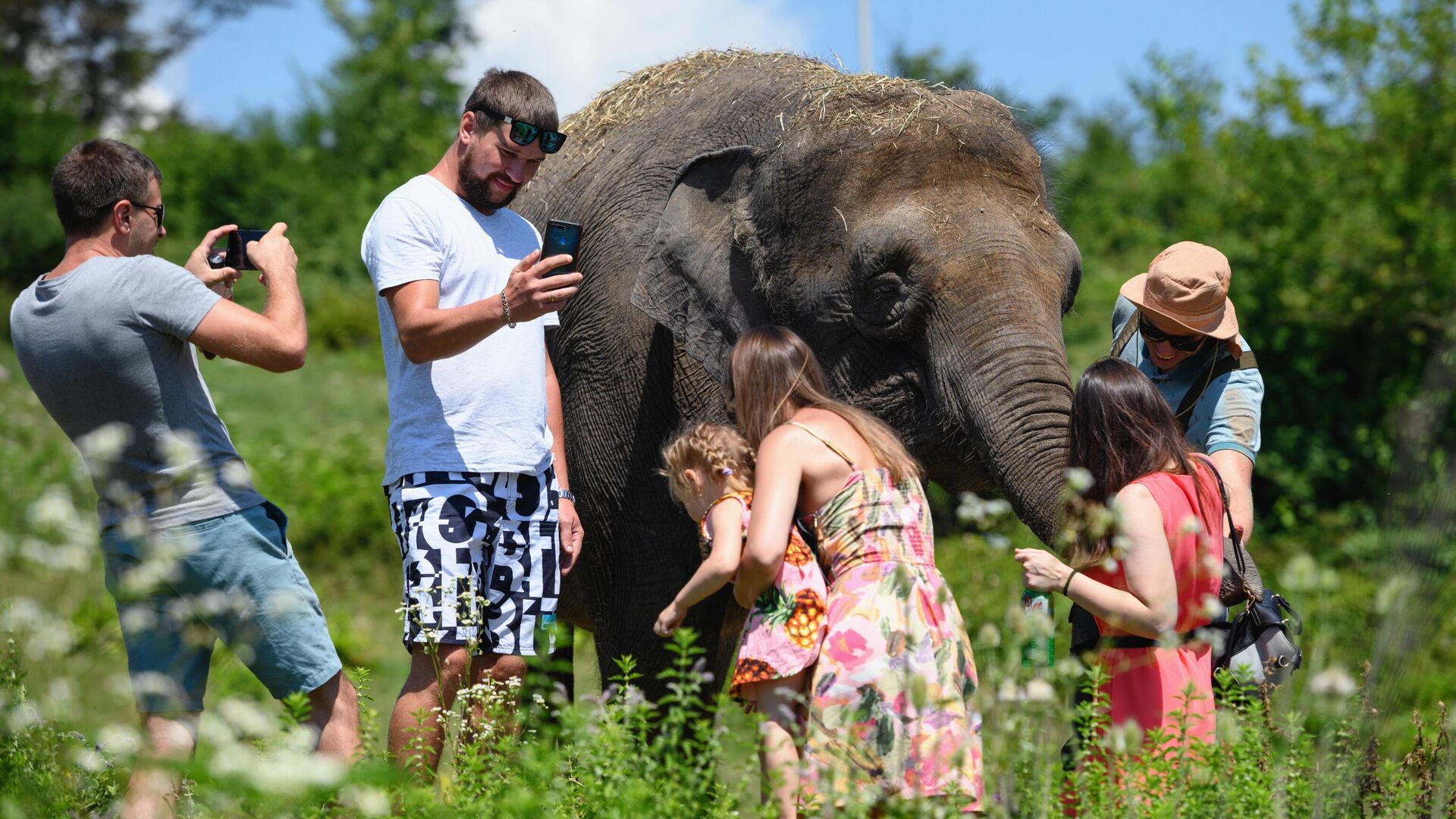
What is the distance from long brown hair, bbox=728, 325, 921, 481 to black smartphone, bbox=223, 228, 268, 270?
1.53m

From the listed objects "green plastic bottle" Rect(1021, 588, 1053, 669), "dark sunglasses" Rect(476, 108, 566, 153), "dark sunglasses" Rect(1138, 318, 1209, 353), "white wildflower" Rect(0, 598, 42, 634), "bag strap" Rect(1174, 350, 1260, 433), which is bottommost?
"white wildflower" Rect(0, 598, 42, 634)

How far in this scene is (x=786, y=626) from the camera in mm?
3986

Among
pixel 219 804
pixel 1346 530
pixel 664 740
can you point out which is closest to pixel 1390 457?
pixel 1346 530

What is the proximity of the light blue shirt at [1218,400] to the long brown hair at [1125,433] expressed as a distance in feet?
1.53

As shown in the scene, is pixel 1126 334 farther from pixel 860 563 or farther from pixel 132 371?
pixel 132 371

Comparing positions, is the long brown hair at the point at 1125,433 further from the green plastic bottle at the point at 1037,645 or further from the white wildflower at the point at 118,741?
the white wildflower at the point at 118,741

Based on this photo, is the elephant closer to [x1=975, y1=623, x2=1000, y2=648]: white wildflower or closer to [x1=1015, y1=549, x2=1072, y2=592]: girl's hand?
[x1=1015, y1=549, x2=1072, y2=592]: girl's hand

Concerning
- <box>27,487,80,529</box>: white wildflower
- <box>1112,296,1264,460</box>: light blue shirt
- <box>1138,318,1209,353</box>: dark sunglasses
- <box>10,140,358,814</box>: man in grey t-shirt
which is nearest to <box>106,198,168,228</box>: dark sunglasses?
<box>10,140,358,814</box>: man in grey t-shirt

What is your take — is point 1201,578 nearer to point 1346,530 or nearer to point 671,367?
point 671,367

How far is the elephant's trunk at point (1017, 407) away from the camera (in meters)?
4.55

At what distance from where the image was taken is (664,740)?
10.8ft

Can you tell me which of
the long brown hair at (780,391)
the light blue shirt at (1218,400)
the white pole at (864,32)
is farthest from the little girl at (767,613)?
the white pole at (864,32)

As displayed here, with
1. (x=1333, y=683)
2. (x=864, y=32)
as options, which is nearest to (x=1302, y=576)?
(x=1333, y=683)

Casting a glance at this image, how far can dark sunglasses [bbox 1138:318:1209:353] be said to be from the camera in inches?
183
